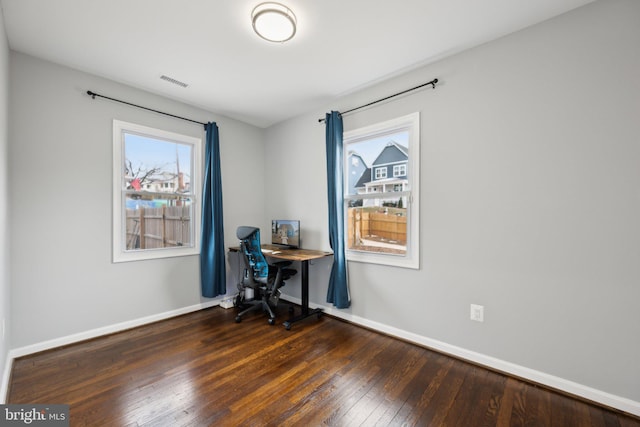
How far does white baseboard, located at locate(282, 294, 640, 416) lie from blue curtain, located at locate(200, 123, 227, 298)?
6.18ft

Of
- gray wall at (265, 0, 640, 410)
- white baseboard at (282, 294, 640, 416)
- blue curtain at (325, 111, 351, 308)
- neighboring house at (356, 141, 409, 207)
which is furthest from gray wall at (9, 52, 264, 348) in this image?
gray wall at (265, 0, 640, 410)

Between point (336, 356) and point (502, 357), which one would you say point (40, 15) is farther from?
point (502, 357)

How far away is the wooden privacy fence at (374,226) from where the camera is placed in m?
2.80

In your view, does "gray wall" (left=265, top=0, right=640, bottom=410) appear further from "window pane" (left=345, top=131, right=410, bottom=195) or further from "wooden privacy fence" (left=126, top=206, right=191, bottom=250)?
"wooden privacy fence" (left=126, top=206, right=191, bottom=250)

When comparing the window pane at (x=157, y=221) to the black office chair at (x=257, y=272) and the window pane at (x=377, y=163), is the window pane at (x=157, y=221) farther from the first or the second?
the window pane at (x=377, y=163)

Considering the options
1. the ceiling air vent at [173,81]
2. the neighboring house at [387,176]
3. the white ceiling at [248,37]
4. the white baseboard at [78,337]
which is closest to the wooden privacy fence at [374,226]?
the neighboring house at [387,176]

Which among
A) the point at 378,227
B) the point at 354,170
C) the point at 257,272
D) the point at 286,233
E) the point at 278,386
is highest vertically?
the point at 354,170

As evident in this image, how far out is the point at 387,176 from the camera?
2908 mm

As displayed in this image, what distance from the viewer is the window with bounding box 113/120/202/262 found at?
2848 mm

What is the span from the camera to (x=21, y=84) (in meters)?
2.32

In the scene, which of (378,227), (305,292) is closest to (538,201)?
(378,227)

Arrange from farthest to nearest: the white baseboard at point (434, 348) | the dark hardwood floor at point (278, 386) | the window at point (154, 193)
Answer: the window at point (154, 193)
the white baseboard at point (434, 348)
the dark hardwood floor at point (278, 386)

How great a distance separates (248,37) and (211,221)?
215cm

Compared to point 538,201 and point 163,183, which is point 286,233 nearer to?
point 163,183
